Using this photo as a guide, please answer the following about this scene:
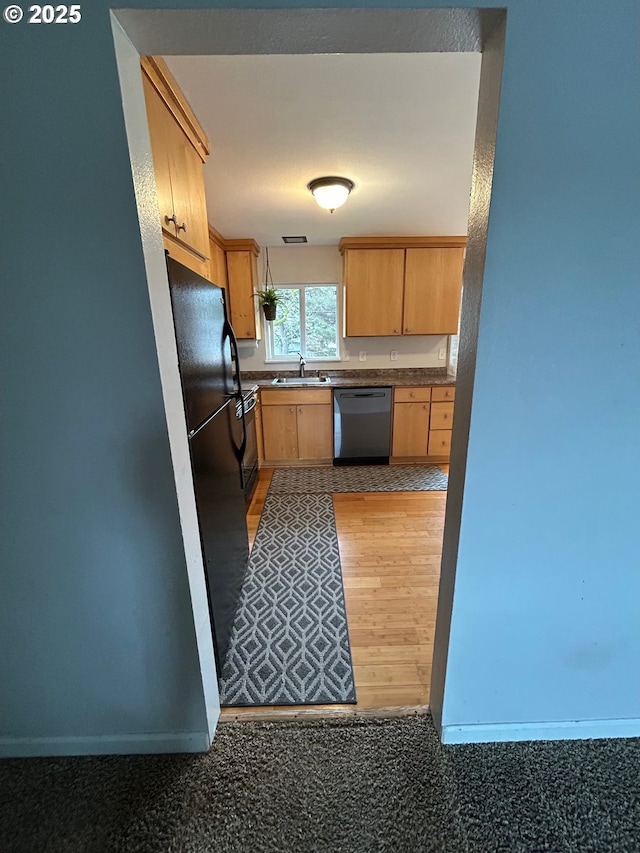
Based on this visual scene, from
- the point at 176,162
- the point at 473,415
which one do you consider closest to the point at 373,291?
the point at 176,162

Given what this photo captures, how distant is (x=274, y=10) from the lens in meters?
0.74

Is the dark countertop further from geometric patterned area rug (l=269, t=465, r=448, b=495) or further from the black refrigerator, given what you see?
the black refrigerator

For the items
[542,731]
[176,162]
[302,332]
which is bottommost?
[542,731]

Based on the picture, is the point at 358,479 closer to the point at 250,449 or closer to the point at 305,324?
the point at 250,449

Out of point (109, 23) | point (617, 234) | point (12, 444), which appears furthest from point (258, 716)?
point (109, 23)

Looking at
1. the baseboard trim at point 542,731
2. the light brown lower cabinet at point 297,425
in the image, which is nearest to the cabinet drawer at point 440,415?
the light brown lower cabinet at point 297,425

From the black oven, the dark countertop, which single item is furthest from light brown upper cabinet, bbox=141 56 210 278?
the dark countertop

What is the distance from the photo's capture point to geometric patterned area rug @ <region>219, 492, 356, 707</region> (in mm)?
1457

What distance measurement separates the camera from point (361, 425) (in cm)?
381

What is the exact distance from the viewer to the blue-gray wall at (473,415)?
30.9 inches

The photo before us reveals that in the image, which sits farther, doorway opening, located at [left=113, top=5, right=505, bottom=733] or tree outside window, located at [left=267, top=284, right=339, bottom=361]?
tree outside window, located at [left=267, top=284, right=339, bottom=361]

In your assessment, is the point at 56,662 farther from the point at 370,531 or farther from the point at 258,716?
the point at 370,531

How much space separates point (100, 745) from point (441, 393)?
3.62m

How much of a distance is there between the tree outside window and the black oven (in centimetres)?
96
